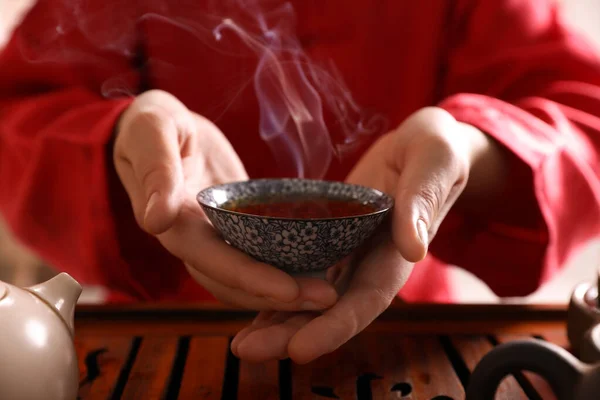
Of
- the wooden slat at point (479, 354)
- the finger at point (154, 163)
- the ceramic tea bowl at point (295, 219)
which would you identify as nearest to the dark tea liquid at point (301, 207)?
the ceramic tea bowl at point (295, 219)

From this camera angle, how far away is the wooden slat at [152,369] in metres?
0.61

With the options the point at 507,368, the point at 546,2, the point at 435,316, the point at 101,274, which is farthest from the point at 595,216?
the point at 101,274

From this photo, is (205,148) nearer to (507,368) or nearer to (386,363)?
A: (386,363)

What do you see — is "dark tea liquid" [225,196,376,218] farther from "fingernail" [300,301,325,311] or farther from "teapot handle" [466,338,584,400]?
"teapot handle" [466,338,584,400]

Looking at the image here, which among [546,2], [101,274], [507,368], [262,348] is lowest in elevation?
[101,274]

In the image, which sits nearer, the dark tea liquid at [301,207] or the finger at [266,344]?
the finger at [266,344]

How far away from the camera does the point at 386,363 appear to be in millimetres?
682

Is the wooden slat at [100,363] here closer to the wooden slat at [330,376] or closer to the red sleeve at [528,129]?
the wooden slat at [330,376]

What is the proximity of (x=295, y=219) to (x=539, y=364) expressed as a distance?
0.26m

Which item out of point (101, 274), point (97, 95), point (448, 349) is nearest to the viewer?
point (448, 349)

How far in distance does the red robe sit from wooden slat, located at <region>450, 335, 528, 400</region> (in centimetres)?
26

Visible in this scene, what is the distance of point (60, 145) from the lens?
0.98 meters

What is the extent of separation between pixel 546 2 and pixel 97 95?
897 millimetres

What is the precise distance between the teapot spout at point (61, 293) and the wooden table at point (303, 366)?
105 mm
